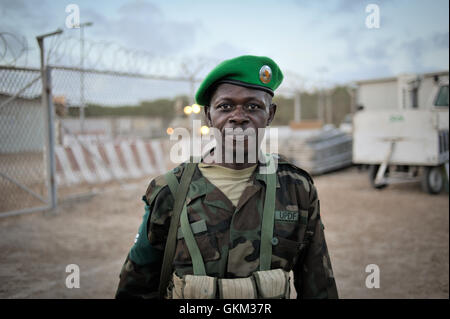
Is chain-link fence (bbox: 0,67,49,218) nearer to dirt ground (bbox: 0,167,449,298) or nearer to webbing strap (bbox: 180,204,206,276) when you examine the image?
→ dirt ground (bbox: 0,167,449,298)

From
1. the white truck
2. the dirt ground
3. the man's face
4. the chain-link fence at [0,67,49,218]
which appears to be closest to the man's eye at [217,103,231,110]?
the man's face

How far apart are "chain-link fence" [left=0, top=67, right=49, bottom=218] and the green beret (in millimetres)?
4405

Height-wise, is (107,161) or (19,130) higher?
(19,130)

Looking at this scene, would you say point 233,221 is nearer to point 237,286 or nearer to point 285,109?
point 237,286

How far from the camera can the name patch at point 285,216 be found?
4.90 feet

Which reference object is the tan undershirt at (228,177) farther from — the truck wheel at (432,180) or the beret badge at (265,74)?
the truck wheel at (432,180)

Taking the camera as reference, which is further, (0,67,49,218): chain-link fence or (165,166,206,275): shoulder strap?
(0,67,49,218): chain-link fence

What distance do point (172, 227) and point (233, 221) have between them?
0.83ft

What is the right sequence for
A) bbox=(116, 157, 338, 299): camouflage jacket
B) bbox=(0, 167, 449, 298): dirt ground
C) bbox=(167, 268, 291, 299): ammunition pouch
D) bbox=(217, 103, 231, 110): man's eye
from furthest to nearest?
bbox=(0, 167, 449, 298): dirt ground
bbox=(217, 103, 231, 110): man's eye
bbox=(116, 157, 338, 299): camouflage jacket
bbox=(167, 268, 291, 299): ammunition pouch

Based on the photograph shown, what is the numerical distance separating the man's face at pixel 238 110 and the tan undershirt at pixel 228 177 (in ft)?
0.35

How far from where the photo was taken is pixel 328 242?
5.00 m

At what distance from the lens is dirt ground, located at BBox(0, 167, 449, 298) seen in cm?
351

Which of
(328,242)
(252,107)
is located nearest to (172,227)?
(252,107)

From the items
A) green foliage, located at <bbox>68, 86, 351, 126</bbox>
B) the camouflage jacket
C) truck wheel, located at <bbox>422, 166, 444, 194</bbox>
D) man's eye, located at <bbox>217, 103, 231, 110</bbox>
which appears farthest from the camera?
green foliage, located at <bbox>68, 86, 351, 126</bbox>
